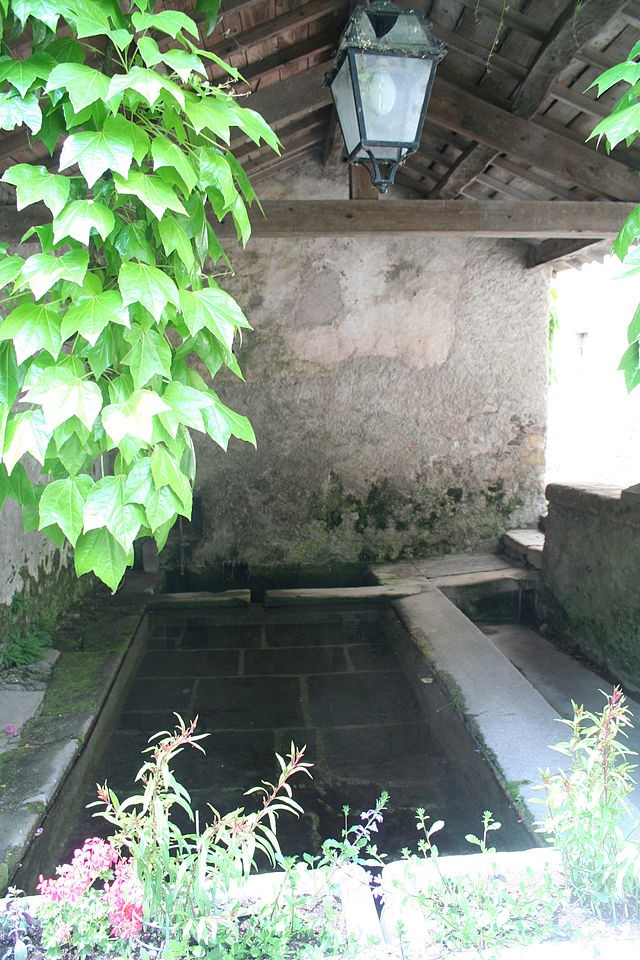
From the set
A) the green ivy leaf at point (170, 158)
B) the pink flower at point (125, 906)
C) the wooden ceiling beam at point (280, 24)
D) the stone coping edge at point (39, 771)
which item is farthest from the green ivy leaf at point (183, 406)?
the wooden ceiling beam at point (280, 24)

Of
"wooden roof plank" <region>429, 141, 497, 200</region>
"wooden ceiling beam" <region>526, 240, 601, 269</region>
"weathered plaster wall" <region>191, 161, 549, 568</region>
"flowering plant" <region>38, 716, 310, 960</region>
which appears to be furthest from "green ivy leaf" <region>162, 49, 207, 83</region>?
"weathered plaster wall" <region>191, 161, 549, 568</region>

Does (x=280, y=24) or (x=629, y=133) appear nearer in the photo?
(x=629, y=133)

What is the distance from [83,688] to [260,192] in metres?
4.40

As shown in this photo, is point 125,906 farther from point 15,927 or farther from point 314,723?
point 314,723

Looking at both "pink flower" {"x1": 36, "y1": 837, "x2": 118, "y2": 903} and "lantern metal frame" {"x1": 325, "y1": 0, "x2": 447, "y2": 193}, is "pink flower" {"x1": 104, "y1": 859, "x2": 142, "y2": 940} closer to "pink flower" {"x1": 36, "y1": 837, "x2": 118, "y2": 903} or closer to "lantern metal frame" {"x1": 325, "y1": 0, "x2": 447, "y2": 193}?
"pink flower" {"x1": 36, "y1": 837, "x2": 118, "y2": 903}

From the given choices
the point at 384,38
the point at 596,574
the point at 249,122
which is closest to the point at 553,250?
the point at 596,574

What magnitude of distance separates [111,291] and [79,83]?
0.29 metres

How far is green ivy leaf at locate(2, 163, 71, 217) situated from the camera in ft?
3.62

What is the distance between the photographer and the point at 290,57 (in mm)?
4367

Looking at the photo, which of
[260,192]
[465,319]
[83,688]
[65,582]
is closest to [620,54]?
[465,319]

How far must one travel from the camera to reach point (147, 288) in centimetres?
112

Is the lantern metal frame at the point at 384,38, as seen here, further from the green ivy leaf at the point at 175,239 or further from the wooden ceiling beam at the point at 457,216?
the green ivy leaf at the point at 175,239

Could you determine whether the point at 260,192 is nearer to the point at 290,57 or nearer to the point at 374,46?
the point at 290,57

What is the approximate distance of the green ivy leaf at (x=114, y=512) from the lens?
1110 mm
